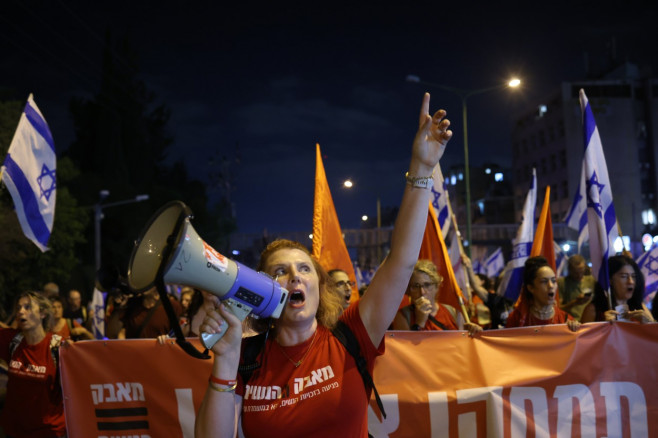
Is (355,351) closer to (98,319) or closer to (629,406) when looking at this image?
(629,406)

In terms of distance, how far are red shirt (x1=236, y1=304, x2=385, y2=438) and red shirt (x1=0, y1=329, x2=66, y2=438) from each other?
3.06 meters

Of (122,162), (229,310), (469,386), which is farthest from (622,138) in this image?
(229,310)

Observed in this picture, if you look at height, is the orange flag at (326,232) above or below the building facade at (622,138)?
below

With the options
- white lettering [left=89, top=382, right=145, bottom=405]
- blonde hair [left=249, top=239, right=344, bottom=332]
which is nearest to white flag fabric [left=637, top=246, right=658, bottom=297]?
white lettering [left=89, top=382, right=145, bottom=405]

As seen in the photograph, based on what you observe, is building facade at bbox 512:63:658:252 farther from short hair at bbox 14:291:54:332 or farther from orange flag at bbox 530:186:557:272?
short hair at bbox 14:291:54:332

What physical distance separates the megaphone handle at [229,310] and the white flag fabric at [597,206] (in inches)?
145

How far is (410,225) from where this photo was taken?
7.68 ft

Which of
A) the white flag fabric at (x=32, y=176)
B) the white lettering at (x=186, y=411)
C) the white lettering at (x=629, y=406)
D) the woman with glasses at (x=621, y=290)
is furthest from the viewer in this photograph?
the white flag fabric at (x=32, y=176)

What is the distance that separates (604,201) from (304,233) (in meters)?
42.1

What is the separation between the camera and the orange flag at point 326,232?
7.04 m

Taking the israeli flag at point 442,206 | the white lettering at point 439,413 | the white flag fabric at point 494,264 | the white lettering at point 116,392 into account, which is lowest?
the white lettering at point 439,413

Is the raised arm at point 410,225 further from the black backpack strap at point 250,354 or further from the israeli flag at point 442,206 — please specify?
the israeli flag at point 442,206

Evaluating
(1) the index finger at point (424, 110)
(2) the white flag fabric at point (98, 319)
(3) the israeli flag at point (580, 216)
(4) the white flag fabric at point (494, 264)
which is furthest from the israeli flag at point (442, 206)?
(4) the white flag fabric at point (494, 264)

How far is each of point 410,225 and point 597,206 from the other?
3.43 metres
